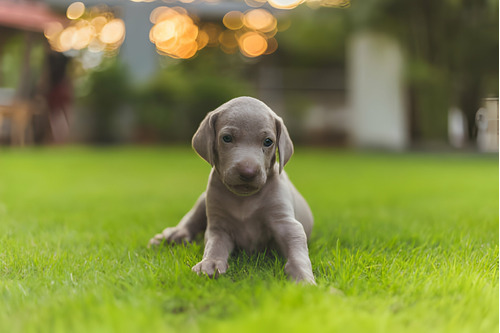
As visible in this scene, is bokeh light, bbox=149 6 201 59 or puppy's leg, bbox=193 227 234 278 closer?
puppy's leg, bbox=193 227 234 278

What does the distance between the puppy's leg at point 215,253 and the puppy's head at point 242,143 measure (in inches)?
12.0

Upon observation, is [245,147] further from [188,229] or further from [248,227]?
[188,229]

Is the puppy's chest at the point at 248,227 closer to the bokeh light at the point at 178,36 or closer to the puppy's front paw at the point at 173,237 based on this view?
the puppy's front paw at the point at 173,237

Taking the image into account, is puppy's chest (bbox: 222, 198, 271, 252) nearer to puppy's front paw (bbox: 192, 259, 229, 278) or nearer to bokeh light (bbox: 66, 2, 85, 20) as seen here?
puppy's front paw (bbox: 192, 259, 229, 278)

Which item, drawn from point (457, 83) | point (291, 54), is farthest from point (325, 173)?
point (291, 54)

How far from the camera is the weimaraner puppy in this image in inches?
88.0

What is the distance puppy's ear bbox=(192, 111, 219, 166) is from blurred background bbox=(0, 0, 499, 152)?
39.1ft

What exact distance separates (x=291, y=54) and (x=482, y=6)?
9112mm

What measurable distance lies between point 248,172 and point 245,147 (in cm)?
15

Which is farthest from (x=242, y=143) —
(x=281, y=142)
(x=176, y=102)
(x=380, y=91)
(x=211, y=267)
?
(x=380, y=91)

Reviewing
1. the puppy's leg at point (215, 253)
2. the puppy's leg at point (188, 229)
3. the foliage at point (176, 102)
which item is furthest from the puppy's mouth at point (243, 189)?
the foliage at point (176, 102)

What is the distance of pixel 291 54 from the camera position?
2166 centimetres

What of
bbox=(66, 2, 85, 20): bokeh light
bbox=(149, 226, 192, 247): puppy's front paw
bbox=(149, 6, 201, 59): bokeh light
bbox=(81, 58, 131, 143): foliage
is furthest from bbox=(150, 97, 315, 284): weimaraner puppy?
bbox=(149, 6, 201, 59): bokeh light

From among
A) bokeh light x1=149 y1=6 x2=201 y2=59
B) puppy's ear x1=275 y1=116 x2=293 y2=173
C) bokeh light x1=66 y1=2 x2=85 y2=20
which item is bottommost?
puppy's ear x1=275 y1=116 x2=293 y2=173
